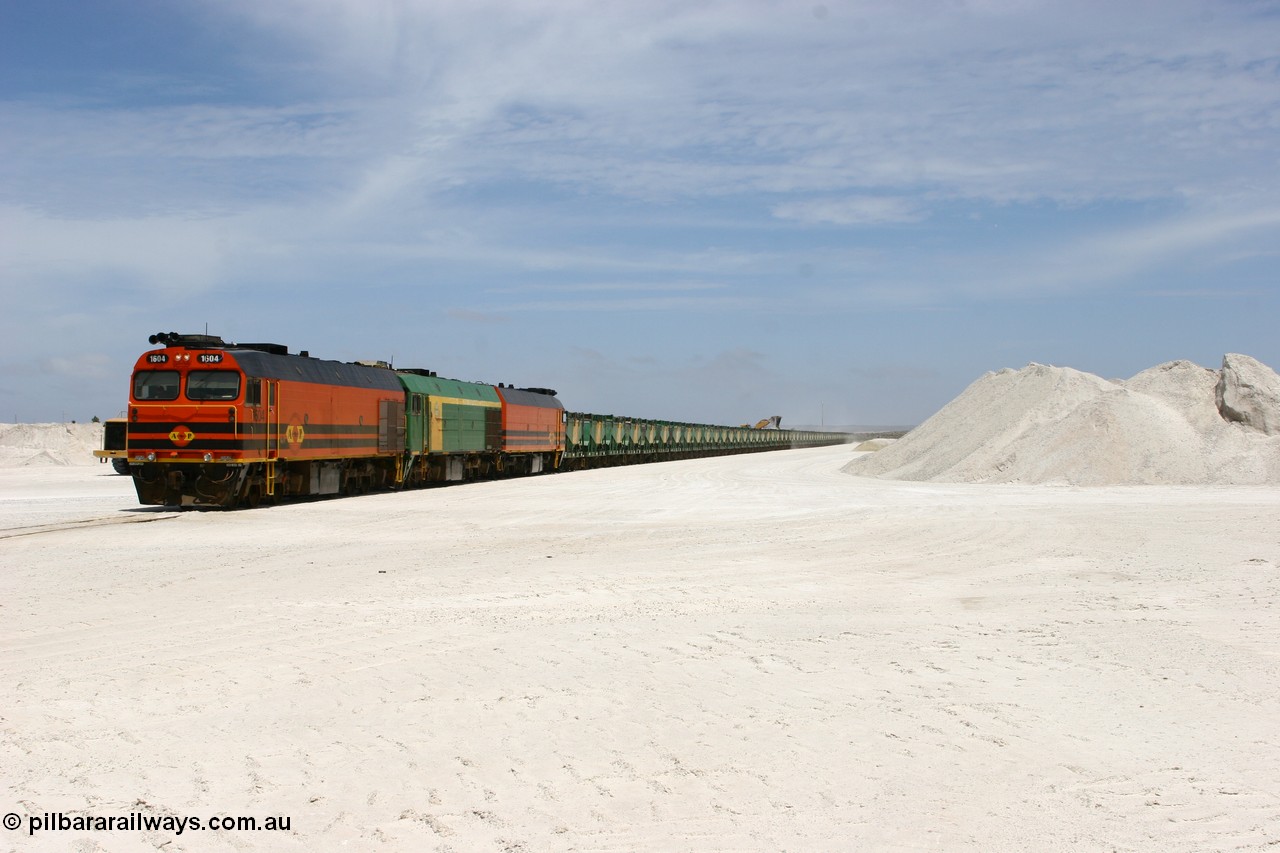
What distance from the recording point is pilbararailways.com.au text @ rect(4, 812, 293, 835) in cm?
553

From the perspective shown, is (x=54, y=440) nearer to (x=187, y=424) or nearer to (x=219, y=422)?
(x=187, y=424)

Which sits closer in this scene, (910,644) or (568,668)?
(568,668)

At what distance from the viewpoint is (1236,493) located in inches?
1309

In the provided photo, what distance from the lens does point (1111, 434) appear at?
132ft

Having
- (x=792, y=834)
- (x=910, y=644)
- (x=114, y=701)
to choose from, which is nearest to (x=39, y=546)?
(x=114, y=701)

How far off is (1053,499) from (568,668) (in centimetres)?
2491

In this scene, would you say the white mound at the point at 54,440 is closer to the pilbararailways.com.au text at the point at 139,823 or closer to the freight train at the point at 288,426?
the freight train at the point at 288,426

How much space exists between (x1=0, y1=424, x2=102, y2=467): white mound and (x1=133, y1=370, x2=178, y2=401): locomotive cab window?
45457 millimetres

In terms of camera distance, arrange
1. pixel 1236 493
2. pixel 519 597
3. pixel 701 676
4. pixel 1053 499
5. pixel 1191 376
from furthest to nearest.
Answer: pixel 1191 376 < pixel 1236 493 < pixel 1053 499 < pixel 519 597 < pixel 701 676

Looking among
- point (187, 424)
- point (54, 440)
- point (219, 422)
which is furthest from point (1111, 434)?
point (54, 440)

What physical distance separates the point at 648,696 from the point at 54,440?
81879 mm

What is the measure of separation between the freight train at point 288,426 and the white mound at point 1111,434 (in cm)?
1867

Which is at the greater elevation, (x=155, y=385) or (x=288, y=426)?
(x=155, y=385)

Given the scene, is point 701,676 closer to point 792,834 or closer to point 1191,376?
point 792,834
